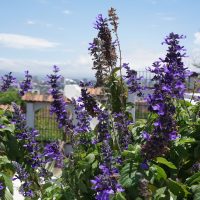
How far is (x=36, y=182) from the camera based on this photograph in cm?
298

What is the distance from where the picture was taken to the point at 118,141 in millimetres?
2611

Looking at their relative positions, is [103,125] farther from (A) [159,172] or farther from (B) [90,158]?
(A) [159,172]


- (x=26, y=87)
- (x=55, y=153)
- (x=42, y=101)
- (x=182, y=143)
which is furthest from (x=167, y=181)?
(x=42, y=101)

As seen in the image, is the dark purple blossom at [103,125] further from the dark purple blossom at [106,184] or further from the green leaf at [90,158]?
the dark purple blossom at [106,184]

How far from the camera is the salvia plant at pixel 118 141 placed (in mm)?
2105

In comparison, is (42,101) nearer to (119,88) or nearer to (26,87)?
(26,87)

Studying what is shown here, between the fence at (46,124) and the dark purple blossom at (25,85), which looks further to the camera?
the fence at (46,124)

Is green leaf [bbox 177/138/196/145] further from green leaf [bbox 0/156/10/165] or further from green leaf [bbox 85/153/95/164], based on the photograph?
green leaf [bbox 0/156/10/165]

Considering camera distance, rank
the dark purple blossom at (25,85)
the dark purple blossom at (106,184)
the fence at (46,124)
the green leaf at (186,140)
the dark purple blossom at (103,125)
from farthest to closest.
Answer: the fence at (46,124) → the dark purple blossom at (25,85) → the dark purple blossom at (103,125) → the green leaf at (186,140) → the dark purple blossom at (106,184)

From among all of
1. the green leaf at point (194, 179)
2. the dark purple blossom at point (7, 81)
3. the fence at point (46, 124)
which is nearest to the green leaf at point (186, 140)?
the green leaf at point (194, 179)

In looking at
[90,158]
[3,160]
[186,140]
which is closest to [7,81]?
[3,160]

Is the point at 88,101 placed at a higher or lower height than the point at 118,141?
higher

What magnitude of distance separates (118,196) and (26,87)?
2169 mm

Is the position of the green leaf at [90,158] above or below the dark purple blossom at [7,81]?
below
